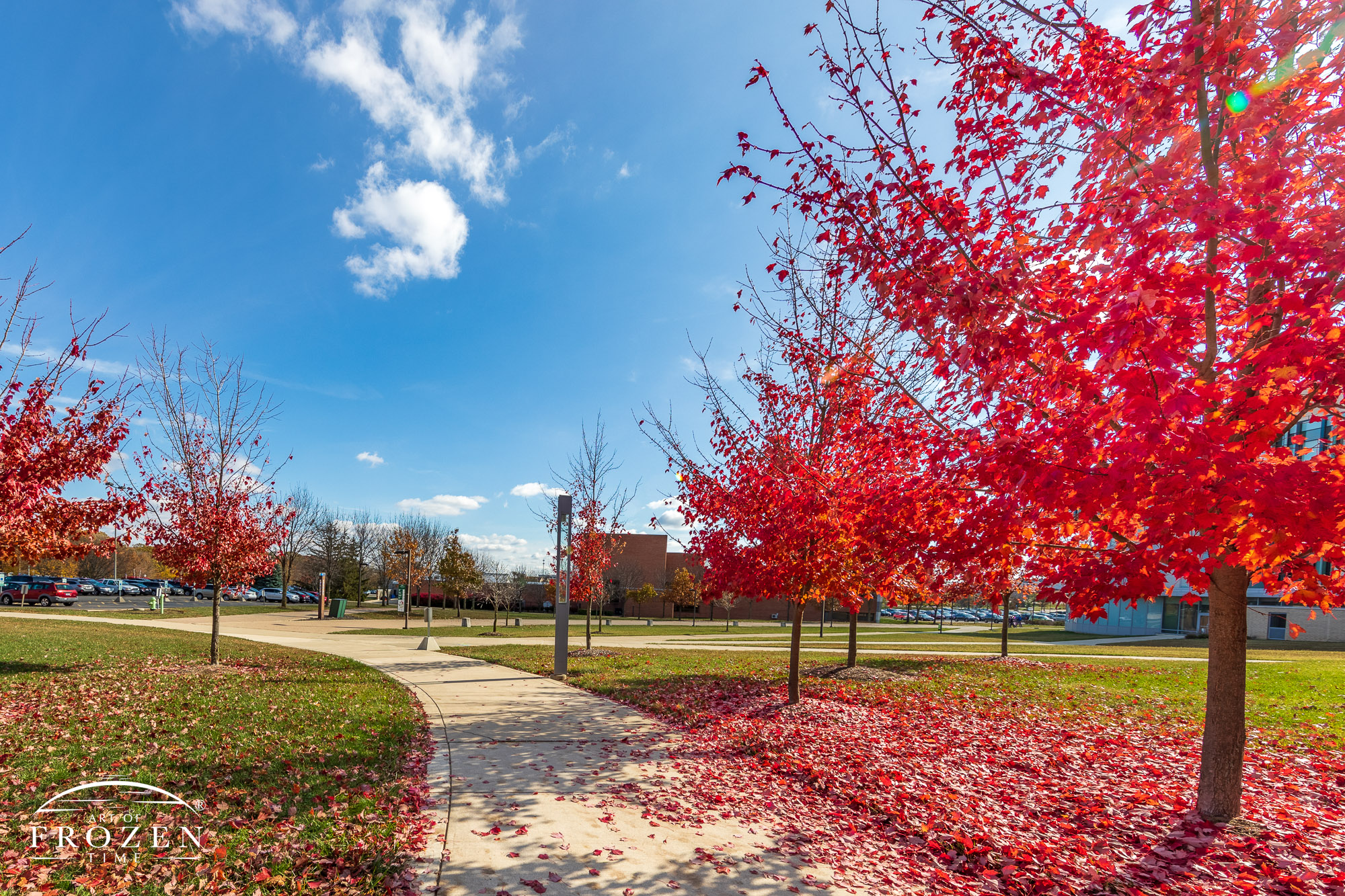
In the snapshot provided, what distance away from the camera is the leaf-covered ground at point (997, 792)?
4.59 metres

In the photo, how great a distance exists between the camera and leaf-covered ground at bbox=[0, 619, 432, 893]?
3895 mm

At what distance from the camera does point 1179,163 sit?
16.9 ft

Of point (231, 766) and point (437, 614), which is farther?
point (437, 614)

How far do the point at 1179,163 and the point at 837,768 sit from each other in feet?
21.1

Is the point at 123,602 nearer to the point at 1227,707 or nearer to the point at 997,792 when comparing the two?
the point at 997,792

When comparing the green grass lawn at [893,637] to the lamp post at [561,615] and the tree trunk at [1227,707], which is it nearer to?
the lamp post at [561,615]

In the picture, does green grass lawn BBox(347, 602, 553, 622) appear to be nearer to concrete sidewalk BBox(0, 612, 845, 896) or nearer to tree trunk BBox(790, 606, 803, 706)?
tree trunk BBox(790, 606, 803, 706)

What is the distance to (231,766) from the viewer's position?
5977 millimetres

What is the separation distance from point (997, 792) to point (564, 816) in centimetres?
425

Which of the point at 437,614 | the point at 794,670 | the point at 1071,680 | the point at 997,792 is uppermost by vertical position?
the point at 997,792

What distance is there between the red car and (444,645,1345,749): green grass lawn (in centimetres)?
3621

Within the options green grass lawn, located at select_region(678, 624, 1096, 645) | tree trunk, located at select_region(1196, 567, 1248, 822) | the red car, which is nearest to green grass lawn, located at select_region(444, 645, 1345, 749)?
tree trunk, located at select_region(1196, 567, 1248, 822)
